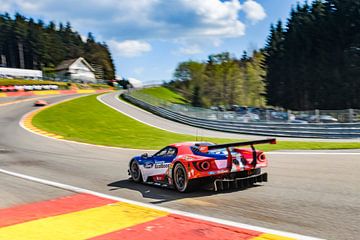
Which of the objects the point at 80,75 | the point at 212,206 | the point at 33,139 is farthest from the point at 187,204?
the point at 80,75

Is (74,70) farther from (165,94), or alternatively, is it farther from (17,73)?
(165,94)

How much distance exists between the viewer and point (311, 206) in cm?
639

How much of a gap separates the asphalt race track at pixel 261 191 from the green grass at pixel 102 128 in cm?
542

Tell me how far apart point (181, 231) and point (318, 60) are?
50205 mm

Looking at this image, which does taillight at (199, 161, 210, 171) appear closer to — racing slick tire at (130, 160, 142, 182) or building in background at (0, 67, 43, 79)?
racing slick tire at (130, 160, 142, 182)

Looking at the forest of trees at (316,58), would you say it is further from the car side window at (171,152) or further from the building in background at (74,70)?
the building in background at (74,70)

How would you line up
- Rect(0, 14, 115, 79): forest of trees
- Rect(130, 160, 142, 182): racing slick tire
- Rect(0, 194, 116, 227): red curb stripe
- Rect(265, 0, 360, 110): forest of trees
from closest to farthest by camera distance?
Rect(0, 194, 116, 227): red curb stripe < Rect(130, 160, 142, 182): racing slick tire < Rect(265, 0, 360, 110): forest of trees < Rect(0, 14, 115, 79): forest of trees

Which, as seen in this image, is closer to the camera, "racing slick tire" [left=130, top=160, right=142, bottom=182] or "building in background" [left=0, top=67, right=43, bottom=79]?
"racing slick tire" [left=130, top=160, right=142, bottom=182]

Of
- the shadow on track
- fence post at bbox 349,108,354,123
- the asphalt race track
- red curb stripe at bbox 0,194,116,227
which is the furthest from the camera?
fence post at bbox 349,108,354,123

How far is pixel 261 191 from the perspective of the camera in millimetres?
7887

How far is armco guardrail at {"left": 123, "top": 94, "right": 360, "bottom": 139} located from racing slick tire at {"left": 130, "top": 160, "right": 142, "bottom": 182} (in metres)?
16.4

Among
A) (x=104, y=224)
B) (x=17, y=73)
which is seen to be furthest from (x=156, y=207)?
(x=17, y=73)

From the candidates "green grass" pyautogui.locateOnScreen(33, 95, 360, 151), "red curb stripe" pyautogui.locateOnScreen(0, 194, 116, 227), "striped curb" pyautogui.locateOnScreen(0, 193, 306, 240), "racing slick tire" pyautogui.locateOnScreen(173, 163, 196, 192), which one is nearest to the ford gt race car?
"racing slick tire" pyautogui.locateOnScreen(173, 163, 196, 192)

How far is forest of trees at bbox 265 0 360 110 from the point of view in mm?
44562
